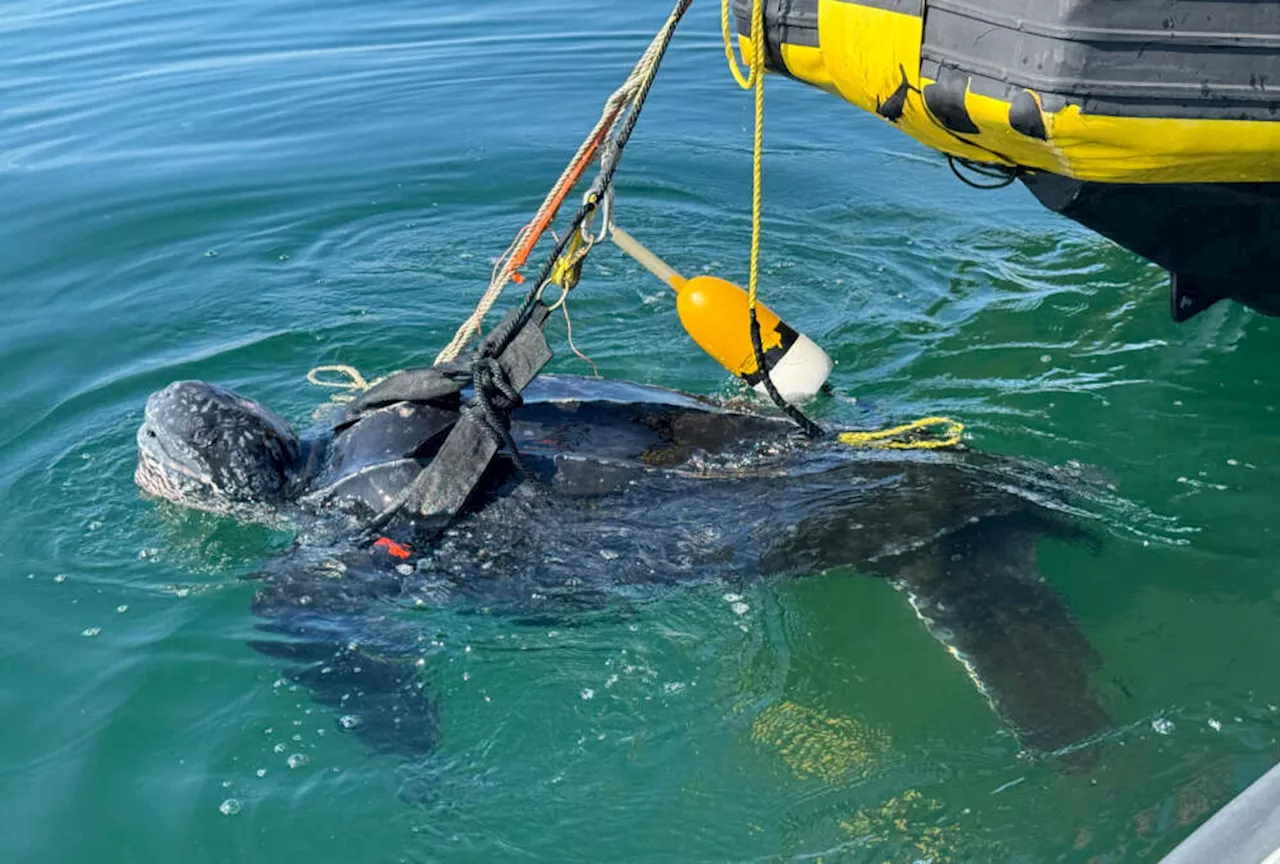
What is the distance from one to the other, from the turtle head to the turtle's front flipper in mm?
413

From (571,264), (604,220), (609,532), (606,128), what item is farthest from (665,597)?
(606,128)

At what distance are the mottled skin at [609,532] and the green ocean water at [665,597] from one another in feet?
0.52

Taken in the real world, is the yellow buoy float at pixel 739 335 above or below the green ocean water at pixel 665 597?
above

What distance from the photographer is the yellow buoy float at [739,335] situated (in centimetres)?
457

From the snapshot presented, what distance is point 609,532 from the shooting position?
437 cm

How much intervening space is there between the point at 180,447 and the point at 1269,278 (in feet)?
15.3

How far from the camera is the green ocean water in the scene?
3.69 metres

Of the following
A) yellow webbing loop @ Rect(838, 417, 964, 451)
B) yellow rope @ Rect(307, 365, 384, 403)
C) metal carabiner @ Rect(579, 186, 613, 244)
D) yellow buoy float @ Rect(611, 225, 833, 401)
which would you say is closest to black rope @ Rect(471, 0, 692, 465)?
metal carabiner @ Rect(579, 186, 613, 244)

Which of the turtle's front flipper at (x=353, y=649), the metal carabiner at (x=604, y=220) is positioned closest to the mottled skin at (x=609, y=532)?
the turtle's front flipper at (x=353, y=649)

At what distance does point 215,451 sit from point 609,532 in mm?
1692

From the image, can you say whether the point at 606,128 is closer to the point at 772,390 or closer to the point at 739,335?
the point at 739,335

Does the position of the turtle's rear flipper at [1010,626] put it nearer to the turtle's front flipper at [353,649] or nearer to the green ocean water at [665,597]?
the green ocean water at [665,597]

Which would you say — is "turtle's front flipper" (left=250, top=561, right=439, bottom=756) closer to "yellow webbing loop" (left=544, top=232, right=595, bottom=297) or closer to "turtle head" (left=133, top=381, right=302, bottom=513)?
"turtle head" (left=133, top=381, right=302, bottom=513)

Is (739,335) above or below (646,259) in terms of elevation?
below
